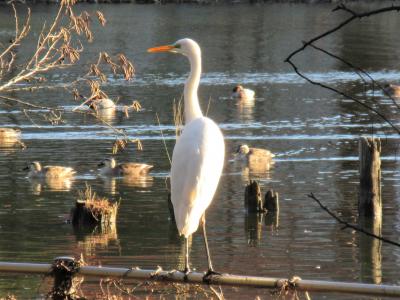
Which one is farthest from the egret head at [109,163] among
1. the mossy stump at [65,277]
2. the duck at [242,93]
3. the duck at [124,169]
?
the mossy stump at [65,277]

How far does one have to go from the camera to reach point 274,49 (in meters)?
54.2

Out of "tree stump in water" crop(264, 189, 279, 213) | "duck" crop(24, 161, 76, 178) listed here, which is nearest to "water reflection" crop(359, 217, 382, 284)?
"tree stump in water" crop(264, 189, 279, 213)

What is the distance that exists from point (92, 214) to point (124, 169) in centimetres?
469

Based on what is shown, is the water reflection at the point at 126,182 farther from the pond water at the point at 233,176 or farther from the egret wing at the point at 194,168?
the egret wing at the point at 194,168

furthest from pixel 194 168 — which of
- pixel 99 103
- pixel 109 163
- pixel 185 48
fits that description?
pixel 99 103

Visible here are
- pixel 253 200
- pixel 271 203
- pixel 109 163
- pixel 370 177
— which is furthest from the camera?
pixel 109 163

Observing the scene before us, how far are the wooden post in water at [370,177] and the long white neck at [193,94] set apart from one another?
6.24 m

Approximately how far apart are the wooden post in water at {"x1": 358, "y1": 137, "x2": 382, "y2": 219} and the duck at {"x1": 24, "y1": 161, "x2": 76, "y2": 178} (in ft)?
22.0

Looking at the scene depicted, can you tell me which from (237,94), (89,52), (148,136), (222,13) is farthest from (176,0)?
(148,136)

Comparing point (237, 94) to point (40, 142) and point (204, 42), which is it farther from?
point (204, 42)

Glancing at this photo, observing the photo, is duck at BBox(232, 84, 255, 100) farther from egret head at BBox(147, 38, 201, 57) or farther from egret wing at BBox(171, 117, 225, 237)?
egret wing at BBox(171, 117, 225, 237)

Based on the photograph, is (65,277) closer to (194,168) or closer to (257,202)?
(194,168)

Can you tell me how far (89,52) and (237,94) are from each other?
61.8 feet

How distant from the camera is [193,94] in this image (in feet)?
27.7
